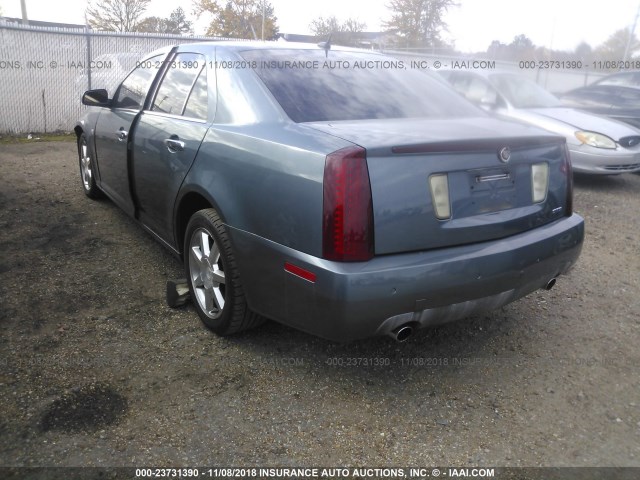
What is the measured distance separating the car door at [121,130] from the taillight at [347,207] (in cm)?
217

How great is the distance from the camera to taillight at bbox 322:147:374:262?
2.16 metres

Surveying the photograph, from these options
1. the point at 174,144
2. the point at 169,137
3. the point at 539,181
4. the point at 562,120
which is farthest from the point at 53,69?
the point at 539,181

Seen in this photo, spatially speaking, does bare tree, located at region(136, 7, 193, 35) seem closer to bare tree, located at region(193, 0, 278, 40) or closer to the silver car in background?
bare tree, located at region(193, 0, 278, 40)

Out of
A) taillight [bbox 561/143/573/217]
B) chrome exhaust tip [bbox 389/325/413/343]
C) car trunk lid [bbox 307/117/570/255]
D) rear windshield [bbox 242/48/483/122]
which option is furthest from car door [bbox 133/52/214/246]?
taillight [bbox 561/143/573/217]

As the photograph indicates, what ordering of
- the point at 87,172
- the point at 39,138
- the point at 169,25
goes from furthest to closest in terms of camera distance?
the point at 169,25
the point at 39,138
the point at 87,172

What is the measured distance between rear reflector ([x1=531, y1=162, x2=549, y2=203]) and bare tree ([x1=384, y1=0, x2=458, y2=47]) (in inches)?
1102

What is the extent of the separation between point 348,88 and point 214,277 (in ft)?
4.14

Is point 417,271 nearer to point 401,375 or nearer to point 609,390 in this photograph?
point 401,375

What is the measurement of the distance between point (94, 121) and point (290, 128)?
293 centimetres

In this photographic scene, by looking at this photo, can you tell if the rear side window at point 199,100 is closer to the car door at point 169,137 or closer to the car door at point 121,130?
the car door at point 169,137

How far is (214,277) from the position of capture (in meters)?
2.90

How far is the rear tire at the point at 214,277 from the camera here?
271cm

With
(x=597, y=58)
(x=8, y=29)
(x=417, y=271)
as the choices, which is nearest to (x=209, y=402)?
(x=417, y=271)

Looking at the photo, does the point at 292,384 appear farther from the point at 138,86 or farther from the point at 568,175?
the point at 138,86
